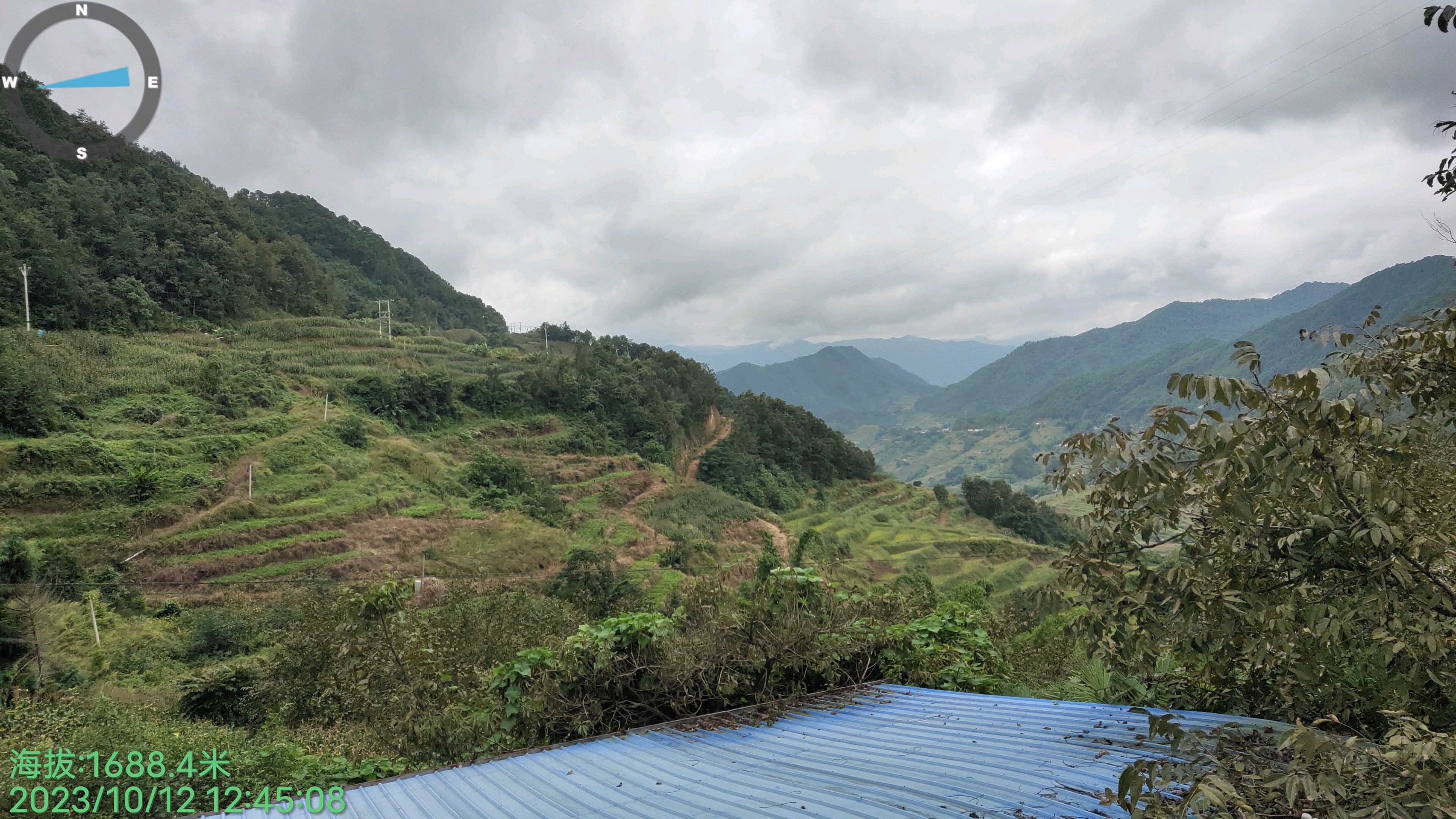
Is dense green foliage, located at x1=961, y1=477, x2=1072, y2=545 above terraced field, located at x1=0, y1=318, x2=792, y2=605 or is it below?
below

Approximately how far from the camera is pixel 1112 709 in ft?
12.5

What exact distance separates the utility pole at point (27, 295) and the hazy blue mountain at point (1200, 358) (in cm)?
11852

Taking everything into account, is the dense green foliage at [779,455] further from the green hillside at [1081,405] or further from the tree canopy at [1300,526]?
the green hillside at [1081,405]

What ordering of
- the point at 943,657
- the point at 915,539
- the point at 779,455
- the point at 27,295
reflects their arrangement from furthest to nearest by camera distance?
the point at 779,455 → the point at 915,539 → the point at 27,295 → the point at 943,657

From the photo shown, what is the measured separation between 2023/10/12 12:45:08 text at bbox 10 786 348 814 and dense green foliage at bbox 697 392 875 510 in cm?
4213

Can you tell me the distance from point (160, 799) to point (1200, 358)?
18039 centimetres

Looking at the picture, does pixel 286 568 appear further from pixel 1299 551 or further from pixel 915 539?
pixel 915 539

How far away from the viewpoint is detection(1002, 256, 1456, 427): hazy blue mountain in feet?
358

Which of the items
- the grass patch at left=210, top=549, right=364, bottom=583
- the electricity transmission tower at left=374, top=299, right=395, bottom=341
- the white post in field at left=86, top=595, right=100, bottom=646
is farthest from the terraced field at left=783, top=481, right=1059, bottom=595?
the electricity transmission tower at left=374, top=299, right=395, bottom=341

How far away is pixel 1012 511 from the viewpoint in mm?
48875

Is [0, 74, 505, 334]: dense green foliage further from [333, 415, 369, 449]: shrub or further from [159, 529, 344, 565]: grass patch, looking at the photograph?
[159, 529, 344, 565]: grass patch

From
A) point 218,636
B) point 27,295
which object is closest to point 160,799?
point 218,636

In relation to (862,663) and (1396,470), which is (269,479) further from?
(1396,470)

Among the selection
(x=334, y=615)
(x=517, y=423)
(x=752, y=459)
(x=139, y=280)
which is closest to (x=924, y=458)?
(x=752, y=459)
